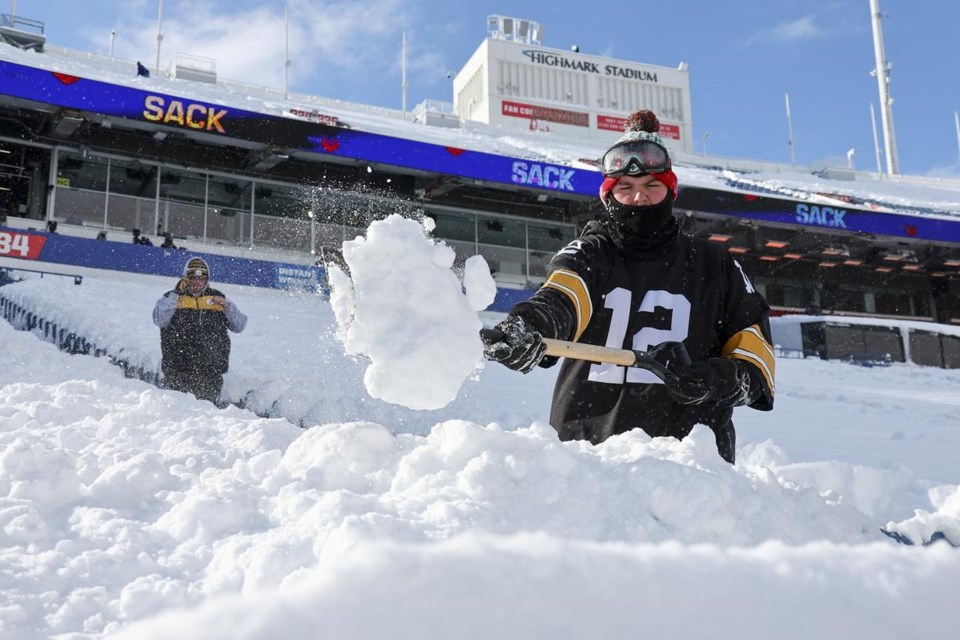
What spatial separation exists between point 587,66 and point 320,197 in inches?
923

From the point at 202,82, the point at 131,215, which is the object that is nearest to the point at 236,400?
the point at 131,215

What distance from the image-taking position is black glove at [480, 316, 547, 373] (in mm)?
2018

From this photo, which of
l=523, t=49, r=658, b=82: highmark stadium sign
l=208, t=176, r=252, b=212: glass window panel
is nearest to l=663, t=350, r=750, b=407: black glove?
l=208, t=176, r=252, b=212: glass window panel

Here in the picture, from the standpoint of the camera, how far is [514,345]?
2018mm

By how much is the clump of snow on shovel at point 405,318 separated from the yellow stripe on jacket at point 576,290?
0.48 m

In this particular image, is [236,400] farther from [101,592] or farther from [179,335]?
[101,592]

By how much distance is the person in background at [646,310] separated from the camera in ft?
8.22

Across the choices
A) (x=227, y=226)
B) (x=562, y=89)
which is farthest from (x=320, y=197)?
(x=562, y=89)

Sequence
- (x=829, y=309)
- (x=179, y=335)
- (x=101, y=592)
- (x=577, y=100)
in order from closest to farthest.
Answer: (x=101, y=592), (x=179, y=335), (x=829, y=309), (x=577, y=100)

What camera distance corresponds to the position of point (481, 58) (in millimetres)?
38844

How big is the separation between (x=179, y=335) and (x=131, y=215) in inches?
484

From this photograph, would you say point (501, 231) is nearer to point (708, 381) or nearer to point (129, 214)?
point (129, 214)

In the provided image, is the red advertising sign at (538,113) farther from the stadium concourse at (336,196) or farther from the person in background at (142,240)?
the person in background at (142,240)

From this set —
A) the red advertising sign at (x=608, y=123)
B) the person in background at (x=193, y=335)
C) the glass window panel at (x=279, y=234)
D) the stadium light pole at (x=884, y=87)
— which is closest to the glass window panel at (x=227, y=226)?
the glass window panel at (x=279, y=234)
